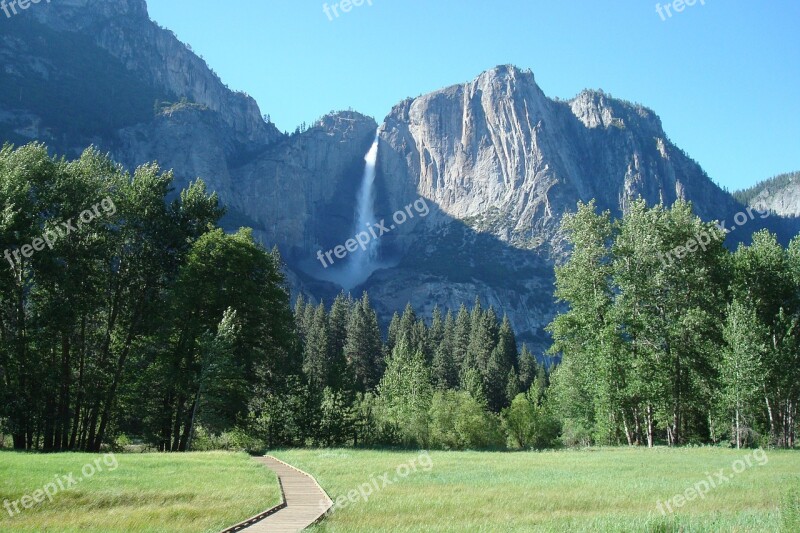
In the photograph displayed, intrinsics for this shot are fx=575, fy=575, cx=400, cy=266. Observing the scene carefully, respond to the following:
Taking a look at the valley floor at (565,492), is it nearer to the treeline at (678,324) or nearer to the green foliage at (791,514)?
the green foliage at (791,514)

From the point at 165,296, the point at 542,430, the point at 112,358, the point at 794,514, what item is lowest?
the point at 542,430

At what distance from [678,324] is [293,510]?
30788mm

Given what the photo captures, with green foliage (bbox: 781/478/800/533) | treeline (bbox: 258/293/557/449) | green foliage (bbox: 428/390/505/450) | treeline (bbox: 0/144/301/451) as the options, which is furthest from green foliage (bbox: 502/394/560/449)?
green foliage (bbox: 781/478/800/533)

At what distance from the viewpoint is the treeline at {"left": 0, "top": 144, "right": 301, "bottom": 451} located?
33375mm

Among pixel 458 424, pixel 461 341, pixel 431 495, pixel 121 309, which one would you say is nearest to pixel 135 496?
pixel 431 495

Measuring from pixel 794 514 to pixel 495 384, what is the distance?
73911 millimetres

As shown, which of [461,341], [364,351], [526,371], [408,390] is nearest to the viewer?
[408,390]

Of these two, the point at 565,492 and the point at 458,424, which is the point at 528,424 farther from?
the point at 565,492

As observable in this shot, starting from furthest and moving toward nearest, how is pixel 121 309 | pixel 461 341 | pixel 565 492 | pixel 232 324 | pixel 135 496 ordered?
pixel 461 341 → pixel 121 309 → pixel 232 324 → pixel 565 492 → pixel 135 496

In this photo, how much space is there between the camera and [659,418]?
3981 cm

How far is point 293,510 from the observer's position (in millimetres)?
16281

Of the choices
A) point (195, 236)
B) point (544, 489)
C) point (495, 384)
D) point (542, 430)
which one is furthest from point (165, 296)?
point (495, 384)

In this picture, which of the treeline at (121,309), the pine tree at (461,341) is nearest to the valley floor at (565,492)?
the treeline at (121,309)

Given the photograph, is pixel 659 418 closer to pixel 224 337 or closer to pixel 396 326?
pixel 224 337
